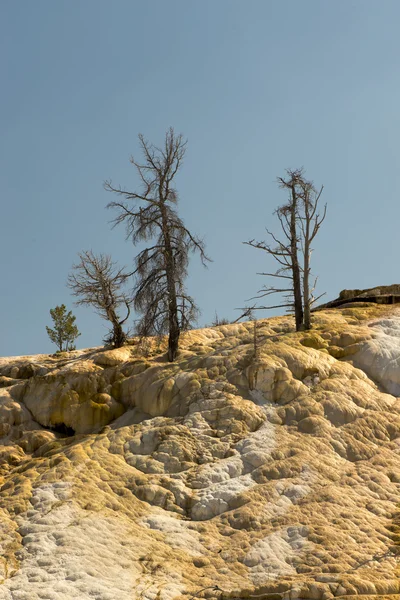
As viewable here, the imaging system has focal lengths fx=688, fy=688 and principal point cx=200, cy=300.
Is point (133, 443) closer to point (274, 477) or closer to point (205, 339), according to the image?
point (274, 477)

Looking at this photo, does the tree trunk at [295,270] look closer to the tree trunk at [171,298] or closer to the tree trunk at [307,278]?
the tree trunk at [307,278]

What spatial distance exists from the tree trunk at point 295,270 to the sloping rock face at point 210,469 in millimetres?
1019

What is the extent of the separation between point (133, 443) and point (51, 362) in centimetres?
971

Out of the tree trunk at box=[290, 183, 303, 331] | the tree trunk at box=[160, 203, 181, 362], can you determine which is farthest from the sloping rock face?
the tree trunk at box=[290, 183, 303, 331]

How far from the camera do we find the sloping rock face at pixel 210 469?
629 inches

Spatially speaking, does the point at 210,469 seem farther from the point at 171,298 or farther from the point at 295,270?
the point at 295,270

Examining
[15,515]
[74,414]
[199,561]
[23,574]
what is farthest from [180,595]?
[74,414]

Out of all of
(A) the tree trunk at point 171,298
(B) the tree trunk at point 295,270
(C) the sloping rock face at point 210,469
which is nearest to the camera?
(C) the sloping rock face at point 210,469

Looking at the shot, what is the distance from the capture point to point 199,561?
16734mm

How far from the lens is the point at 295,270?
30.3m

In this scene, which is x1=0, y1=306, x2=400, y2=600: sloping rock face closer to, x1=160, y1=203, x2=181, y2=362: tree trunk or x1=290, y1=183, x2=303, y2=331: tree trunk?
x1=160, y1=203, x2=181, y2=362: tree trunk

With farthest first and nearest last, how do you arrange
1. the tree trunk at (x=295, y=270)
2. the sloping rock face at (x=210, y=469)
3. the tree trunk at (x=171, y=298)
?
the tree trunk at (x=295, y=270) → the tree trunk at (x=171, y=298) → the sloping rock face at (x=210, y=469)

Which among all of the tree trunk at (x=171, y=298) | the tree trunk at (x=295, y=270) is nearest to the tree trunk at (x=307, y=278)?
the tree trunk at (x=295, y=270)

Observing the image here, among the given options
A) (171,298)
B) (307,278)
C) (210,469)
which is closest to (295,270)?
(307,278)
